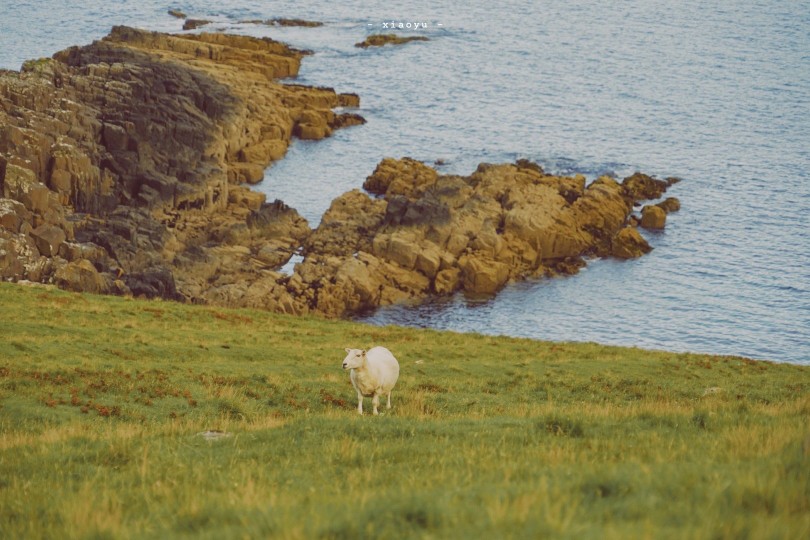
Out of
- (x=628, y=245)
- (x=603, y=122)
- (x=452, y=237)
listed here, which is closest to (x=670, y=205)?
(x=628, y=245)

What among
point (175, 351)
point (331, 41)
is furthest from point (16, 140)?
point (331, 41)

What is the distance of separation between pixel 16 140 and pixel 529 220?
40193 mm

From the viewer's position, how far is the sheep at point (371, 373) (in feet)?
75.3

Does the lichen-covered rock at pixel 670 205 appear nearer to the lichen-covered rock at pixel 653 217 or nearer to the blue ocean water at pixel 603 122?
the blue ocean water at pixel 603 122

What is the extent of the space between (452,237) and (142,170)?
1057 inches

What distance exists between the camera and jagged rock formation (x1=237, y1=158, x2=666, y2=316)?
67000 mm

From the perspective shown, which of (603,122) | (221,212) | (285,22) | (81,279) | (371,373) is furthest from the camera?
(285,22)

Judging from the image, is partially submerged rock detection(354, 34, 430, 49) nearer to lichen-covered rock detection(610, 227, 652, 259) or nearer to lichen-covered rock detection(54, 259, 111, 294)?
lichen-covered rock detection(610, 227, 652, 259)

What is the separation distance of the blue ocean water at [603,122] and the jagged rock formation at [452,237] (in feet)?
7.76

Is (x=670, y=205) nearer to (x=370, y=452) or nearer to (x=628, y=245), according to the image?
(x=628, y=245)

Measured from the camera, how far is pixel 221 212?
3093 inches

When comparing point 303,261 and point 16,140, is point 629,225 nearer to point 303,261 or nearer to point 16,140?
point 303,261

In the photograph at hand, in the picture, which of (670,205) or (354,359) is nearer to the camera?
(354,359)

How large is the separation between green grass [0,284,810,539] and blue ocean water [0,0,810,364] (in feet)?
103
